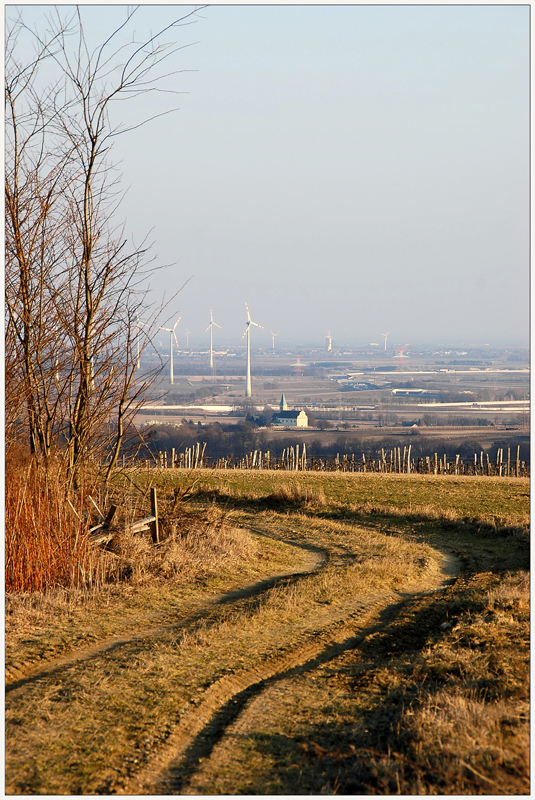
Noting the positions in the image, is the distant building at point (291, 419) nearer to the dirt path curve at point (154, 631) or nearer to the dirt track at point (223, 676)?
the dirt path curve at point (154, 631)

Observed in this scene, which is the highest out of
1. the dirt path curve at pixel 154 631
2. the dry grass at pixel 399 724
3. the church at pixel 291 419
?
the dry grass at pixel 399 724

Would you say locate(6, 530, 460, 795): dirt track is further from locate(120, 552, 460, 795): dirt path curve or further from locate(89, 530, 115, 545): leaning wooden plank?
locate(89, 530, 115, 545): leaning wooden plank

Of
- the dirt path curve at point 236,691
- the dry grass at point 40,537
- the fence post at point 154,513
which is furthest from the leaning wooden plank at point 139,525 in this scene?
the dirt path curve at point 236,691

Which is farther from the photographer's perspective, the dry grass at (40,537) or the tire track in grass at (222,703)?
the dry grass at (40,537)

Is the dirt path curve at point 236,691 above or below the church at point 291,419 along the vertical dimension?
above

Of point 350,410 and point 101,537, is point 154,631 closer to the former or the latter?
point 101,537

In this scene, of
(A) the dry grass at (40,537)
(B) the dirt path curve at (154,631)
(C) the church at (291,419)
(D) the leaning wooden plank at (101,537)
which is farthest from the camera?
(C) the church at (291,419)

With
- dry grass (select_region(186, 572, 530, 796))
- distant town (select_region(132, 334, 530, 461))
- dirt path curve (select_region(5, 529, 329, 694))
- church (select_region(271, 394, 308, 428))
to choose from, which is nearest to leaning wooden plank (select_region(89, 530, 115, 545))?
dirt path curve (select_region(5, 529, 329, 694))

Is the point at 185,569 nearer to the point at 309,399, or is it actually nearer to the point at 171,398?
the point at 171,398
